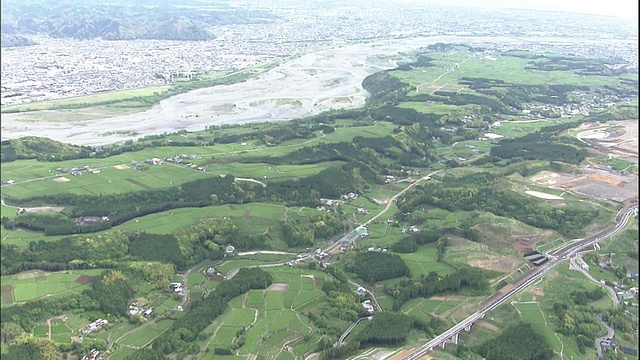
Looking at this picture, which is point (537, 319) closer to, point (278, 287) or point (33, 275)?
point (278, 287)

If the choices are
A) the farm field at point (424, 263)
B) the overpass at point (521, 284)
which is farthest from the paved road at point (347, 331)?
the farm field at point (424, 263)

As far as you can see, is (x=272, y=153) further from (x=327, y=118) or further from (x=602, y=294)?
(x=602, y=294)

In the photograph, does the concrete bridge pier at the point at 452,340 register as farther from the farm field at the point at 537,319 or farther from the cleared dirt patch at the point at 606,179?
the cleared dirt patch at the point at 606,179

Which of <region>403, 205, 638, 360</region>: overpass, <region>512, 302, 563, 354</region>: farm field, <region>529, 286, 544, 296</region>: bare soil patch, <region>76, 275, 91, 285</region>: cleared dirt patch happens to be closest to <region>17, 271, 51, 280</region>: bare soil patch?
<region>76, 275, 91, 285</region>: cleared dirt patch

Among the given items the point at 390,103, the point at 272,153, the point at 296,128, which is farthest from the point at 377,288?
the point at 390,103

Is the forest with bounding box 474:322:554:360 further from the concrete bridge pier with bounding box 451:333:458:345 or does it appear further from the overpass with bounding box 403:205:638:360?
the overpass with bounding box 403:205:638:360

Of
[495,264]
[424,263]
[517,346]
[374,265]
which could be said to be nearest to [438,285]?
[424,263]
